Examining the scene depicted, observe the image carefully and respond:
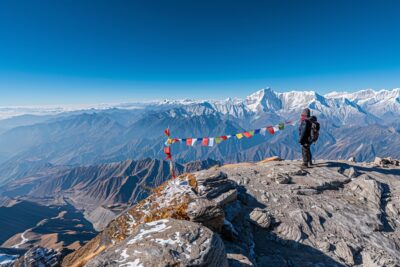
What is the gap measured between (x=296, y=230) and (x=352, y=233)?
323 centimetres

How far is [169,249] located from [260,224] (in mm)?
7765

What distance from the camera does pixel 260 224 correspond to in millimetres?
12992

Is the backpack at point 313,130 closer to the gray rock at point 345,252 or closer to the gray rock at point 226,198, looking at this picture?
the gray rock at point 345,252

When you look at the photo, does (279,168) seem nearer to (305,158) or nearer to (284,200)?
(305,158)

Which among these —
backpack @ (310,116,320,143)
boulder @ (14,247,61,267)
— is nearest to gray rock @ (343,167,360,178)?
backpack @ (310,116,320,143)

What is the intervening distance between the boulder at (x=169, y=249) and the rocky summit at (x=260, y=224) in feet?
0.09

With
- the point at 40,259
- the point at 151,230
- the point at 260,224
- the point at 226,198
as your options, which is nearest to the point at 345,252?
the point at 260,224

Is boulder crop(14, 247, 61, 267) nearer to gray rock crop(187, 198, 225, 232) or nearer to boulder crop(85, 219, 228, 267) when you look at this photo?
boulder crop(85, 219, 228, 267)

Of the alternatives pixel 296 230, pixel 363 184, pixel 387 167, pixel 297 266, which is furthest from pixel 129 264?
pixel 387 167

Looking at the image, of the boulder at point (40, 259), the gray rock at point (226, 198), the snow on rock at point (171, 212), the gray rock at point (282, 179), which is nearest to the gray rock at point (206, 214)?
the snow on rock at point (171, 212)

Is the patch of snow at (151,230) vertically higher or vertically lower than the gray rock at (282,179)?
higher

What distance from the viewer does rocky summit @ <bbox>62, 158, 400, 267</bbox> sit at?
23.0ft

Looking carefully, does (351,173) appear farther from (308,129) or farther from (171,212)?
(171,212)

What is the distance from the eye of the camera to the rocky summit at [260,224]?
7.01 m
